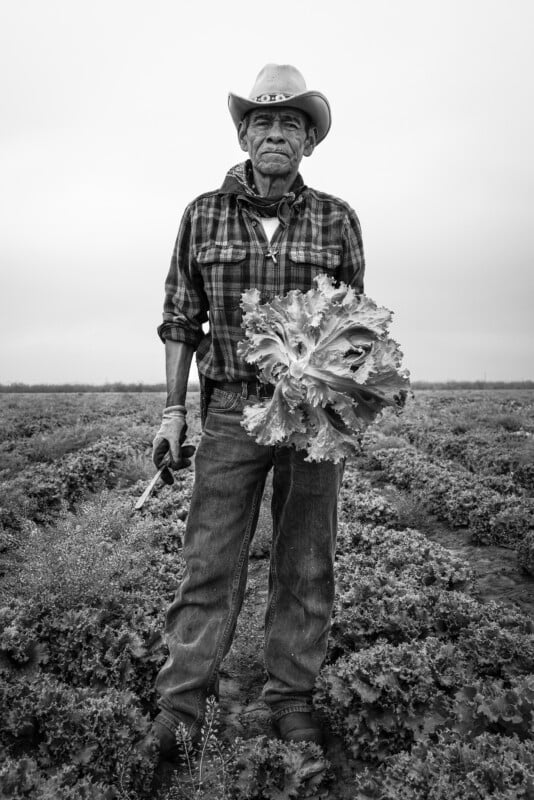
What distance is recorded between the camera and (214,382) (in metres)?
3.68

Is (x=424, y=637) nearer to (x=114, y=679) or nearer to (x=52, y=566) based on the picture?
(x=114, y=679)

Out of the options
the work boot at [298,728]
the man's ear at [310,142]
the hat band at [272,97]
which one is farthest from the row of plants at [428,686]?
the hat band at [272,97]

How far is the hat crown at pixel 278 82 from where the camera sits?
3.54 meters

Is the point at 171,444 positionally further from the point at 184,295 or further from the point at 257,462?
the point at 184,295

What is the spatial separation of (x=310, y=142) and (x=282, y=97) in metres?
0.33

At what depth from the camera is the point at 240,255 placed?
137 inches

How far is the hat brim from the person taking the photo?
3414 mm

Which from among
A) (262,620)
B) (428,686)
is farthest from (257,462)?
(262,620)

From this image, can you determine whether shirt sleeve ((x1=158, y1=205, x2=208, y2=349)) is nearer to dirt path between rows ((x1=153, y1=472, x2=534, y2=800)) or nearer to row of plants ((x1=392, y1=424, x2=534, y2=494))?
dirt path between rows ((x1=153, y1=472, x2=534, y2=800))

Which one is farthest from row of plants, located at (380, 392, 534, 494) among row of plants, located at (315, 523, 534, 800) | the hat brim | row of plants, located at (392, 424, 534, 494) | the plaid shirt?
the hat brim

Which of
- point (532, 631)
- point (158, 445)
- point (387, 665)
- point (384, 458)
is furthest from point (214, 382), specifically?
point (384, 458)

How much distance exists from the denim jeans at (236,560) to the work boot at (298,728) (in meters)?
0.04

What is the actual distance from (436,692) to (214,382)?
231 cm

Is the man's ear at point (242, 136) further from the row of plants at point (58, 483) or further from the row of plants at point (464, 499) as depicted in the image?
the row of plants at point (58, 483)
